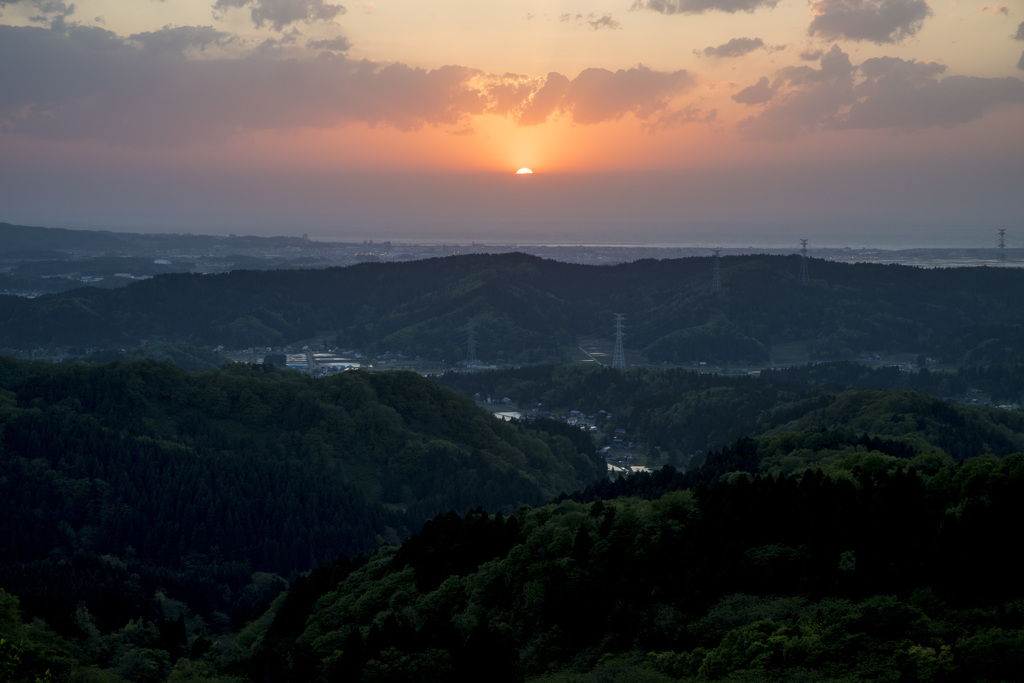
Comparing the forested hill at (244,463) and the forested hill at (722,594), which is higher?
the forested hill at (722,594)

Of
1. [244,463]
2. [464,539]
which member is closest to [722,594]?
[464,539]

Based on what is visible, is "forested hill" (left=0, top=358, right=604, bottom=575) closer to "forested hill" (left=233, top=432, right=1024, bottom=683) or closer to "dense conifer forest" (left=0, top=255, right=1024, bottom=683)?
"dense conifer forest" (left=0, top=255, right=1024, bottom=683)

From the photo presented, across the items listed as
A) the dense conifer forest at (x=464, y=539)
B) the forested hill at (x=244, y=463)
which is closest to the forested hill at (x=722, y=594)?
the dense conifer forest at (x=464, y=539)

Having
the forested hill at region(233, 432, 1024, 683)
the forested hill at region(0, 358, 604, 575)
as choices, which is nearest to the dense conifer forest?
the forested hill at region(233, 432, 1024, 683)

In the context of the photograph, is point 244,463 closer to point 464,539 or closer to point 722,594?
point 464,539

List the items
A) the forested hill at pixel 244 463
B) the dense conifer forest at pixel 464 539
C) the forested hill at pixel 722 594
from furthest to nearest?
the forested hill at pixel 244 463, the dense conifer forest at pixel 464 539, the forested hill at pixel 722 594

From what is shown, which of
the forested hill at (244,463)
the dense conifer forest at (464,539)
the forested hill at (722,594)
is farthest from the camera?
the forested hill at (244,463)

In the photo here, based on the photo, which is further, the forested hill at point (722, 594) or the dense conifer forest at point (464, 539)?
the dense conifer forest at point (464, 539)

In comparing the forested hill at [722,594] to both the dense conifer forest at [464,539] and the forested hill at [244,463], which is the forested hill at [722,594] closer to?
the dense conifer forest at [464,539]
